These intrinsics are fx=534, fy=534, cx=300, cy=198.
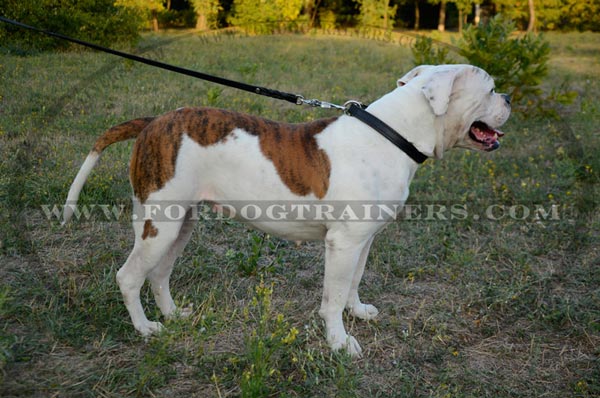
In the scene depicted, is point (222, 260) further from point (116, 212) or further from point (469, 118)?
point (469, 118)

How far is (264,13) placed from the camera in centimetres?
1698

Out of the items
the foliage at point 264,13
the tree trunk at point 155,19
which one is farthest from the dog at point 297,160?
the tree trunk at point 155,19

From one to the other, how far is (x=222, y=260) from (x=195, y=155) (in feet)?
5.06

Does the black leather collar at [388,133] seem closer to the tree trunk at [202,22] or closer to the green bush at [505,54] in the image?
the green bush at [505,54]

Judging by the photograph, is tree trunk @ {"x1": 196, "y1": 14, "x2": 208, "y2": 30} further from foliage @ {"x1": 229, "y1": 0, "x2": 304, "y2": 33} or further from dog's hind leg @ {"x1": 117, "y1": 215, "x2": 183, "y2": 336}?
dog's hind leg @ {"x1": 117, "y1": 215, "x2": 183, "y2": 336}

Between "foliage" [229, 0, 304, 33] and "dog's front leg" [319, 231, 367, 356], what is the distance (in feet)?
47.5

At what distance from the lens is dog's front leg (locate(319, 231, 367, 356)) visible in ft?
10.7

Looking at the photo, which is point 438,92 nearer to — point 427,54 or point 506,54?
point 506,54

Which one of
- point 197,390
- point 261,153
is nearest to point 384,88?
point 261,153

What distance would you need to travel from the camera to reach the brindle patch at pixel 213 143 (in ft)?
10.3

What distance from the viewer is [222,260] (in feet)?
14.7

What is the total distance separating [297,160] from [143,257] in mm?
1104

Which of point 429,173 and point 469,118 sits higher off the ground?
point 469,118

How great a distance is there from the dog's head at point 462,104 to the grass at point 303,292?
1.31 meters
